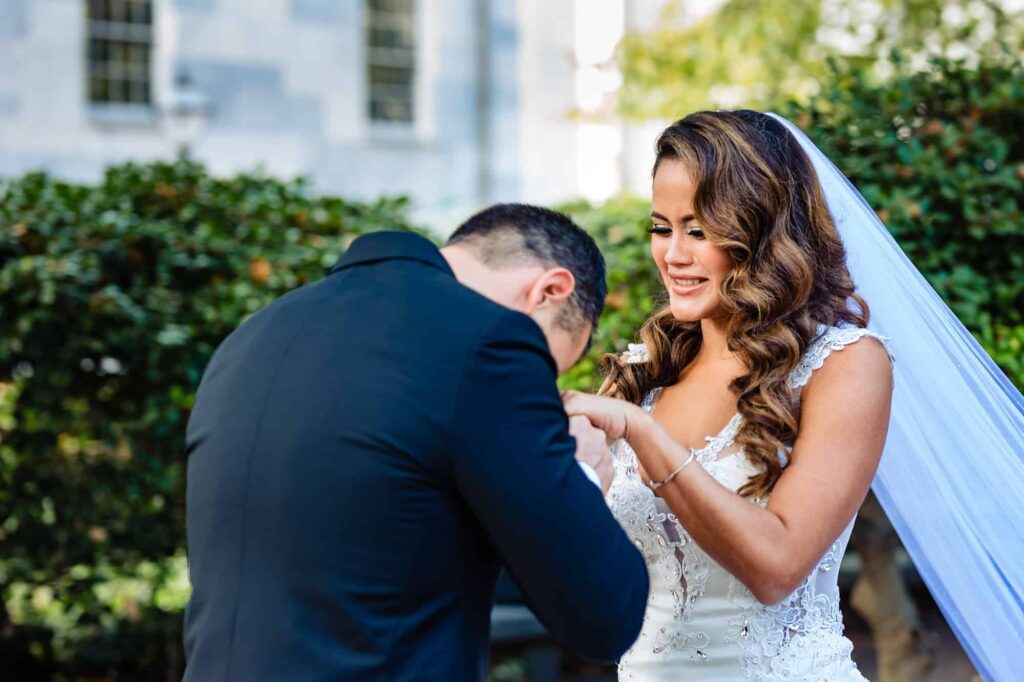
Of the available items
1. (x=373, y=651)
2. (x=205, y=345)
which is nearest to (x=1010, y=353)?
(x=373, y=651)

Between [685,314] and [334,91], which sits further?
[334,91]

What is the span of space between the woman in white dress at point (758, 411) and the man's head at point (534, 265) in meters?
0.38

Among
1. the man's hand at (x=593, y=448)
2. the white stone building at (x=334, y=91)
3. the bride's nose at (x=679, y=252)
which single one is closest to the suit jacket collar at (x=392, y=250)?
A: the man's hand at (x=593, y=448)

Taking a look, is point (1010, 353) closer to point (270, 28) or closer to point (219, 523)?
point (219, 523)

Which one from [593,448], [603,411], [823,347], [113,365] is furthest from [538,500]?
[113,365]

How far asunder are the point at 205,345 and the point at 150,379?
296mm

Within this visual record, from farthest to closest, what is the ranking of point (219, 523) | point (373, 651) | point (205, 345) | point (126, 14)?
point (126, 14), point (205, 345), point (219, 523), point (373, 651)

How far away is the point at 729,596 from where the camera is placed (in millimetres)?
2773

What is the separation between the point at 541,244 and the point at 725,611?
1123 mm

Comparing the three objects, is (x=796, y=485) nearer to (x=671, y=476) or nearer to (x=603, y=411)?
(x=671, y=476)

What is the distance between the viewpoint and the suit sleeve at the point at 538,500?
71.2 inches

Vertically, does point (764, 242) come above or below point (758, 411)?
above

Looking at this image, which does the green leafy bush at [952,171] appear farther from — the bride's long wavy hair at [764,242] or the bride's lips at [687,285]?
the bride's lips at [687,285]

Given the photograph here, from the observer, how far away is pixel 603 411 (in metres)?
2.39
